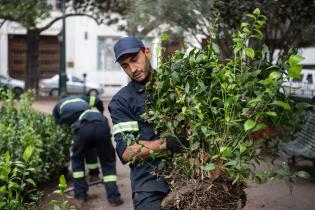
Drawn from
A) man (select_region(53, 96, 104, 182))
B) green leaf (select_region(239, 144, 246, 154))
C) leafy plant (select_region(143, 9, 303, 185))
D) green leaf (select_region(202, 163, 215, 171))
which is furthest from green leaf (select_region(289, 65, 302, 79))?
man (select_region(53, 96, 104, 182))

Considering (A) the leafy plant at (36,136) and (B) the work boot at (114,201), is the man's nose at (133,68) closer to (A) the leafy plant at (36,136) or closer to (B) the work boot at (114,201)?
(A) the leafy plant at (36,136)

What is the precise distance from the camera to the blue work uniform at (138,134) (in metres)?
3.56

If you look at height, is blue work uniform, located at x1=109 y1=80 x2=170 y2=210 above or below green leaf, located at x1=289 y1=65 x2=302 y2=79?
below

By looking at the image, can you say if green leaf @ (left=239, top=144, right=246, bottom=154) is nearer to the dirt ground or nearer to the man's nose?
the man's nose

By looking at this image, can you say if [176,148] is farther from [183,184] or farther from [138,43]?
[138,43]

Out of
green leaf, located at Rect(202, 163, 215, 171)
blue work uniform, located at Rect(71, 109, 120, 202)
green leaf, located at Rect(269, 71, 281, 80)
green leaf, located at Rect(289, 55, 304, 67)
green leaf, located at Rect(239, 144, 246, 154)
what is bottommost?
blue work uniform, located at Rect(71, 109, 120, 202)

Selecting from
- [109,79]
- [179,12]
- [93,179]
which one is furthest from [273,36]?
[109,79]

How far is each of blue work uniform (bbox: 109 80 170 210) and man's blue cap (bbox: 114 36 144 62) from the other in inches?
8.7

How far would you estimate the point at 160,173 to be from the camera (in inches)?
138

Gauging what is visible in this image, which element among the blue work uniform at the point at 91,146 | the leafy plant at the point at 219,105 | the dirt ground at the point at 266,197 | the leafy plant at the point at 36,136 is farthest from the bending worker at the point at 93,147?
the leafy plant at the point at 219,105

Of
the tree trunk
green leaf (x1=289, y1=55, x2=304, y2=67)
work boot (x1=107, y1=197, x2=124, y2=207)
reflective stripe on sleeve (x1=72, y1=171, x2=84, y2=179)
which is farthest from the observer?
the tree trunk

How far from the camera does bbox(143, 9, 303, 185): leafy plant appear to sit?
300 cm

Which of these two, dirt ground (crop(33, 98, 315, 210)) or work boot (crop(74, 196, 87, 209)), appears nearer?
dirt ground (crop(33, 98, 315, 210))

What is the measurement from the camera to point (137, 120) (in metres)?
3.68
